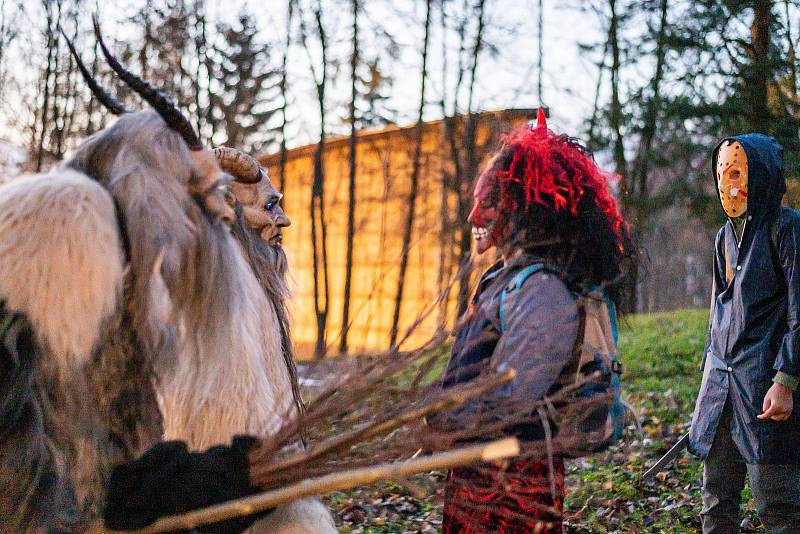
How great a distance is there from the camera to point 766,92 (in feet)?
33.6

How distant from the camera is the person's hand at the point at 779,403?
347cm

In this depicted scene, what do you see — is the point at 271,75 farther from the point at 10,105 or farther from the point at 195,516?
the point at 195,516

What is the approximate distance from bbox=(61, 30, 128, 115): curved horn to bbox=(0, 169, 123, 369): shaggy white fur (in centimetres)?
32

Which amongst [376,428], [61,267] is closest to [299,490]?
[376,428]

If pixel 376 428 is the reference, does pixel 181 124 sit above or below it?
above

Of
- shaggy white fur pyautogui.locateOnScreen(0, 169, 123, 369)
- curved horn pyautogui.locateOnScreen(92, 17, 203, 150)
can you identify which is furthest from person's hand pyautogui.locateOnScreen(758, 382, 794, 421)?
shaggy white fur pyautogui.locateOnScreen(0, 169, 123, 369)

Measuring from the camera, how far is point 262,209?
3.34 m

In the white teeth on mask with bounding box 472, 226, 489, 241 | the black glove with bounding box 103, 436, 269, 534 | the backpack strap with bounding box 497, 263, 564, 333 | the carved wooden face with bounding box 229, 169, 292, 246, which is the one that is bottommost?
the black glove with bounding box 103, 436, 269, 534

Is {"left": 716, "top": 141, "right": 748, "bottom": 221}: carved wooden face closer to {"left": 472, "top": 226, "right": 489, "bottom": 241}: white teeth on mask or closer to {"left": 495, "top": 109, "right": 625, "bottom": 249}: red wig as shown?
{"left": 495, "top": 109, "right": 625, "bottom": 249}: red wig

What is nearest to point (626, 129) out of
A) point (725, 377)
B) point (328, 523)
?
point (725, 377)

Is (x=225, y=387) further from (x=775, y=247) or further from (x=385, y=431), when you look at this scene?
(x=775, y=247)

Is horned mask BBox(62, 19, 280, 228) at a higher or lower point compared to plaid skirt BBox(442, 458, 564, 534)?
higher

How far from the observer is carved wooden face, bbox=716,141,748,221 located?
150 inches

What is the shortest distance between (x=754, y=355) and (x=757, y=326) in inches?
5.6
